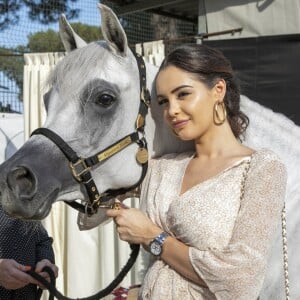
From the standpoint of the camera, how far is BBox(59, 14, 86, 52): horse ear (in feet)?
4.53

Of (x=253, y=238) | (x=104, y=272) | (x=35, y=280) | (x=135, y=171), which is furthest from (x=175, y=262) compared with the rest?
(x=104, y=272)

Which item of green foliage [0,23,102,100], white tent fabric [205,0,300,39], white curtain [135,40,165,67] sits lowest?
white curtain [135,40,165,67]

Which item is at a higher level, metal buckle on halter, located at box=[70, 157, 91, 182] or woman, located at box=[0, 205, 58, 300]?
metal buckle on halter, located at box=[70, 157, 91, 182]

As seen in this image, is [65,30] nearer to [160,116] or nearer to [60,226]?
[160,116]

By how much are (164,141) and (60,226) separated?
2141 mm

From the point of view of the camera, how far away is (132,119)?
4.26 feet

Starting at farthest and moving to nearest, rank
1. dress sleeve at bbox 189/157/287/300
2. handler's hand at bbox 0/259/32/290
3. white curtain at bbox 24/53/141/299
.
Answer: white curtain at bbox 24/53/141/299 → handler's hand at bbox 0/259/32/290 → dress sleeve at bbox 189/157/287/300

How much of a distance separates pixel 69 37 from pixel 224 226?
2.32 feet

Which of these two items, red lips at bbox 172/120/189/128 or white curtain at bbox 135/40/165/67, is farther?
white curtain at bbox 135/40/165/67

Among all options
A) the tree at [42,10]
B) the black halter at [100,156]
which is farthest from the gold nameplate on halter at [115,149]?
the tree at [42,10]

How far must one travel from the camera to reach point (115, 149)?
1.26 metres

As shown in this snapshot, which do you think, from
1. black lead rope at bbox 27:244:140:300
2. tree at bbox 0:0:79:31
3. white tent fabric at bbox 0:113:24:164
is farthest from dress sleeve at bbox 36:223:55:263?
tree at bbox 0:0:79:31

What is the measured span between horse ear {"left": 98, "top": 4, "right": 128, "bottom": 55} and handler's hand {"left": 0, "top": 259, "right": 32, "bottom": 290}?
0.72m

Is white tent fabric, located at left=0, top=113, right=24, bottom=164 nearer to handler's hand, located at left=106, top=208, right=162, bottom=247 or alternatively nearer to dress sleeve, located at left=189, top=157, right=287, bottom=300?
handler's hand, located at left=106, top=208, right=162, bottom=247
